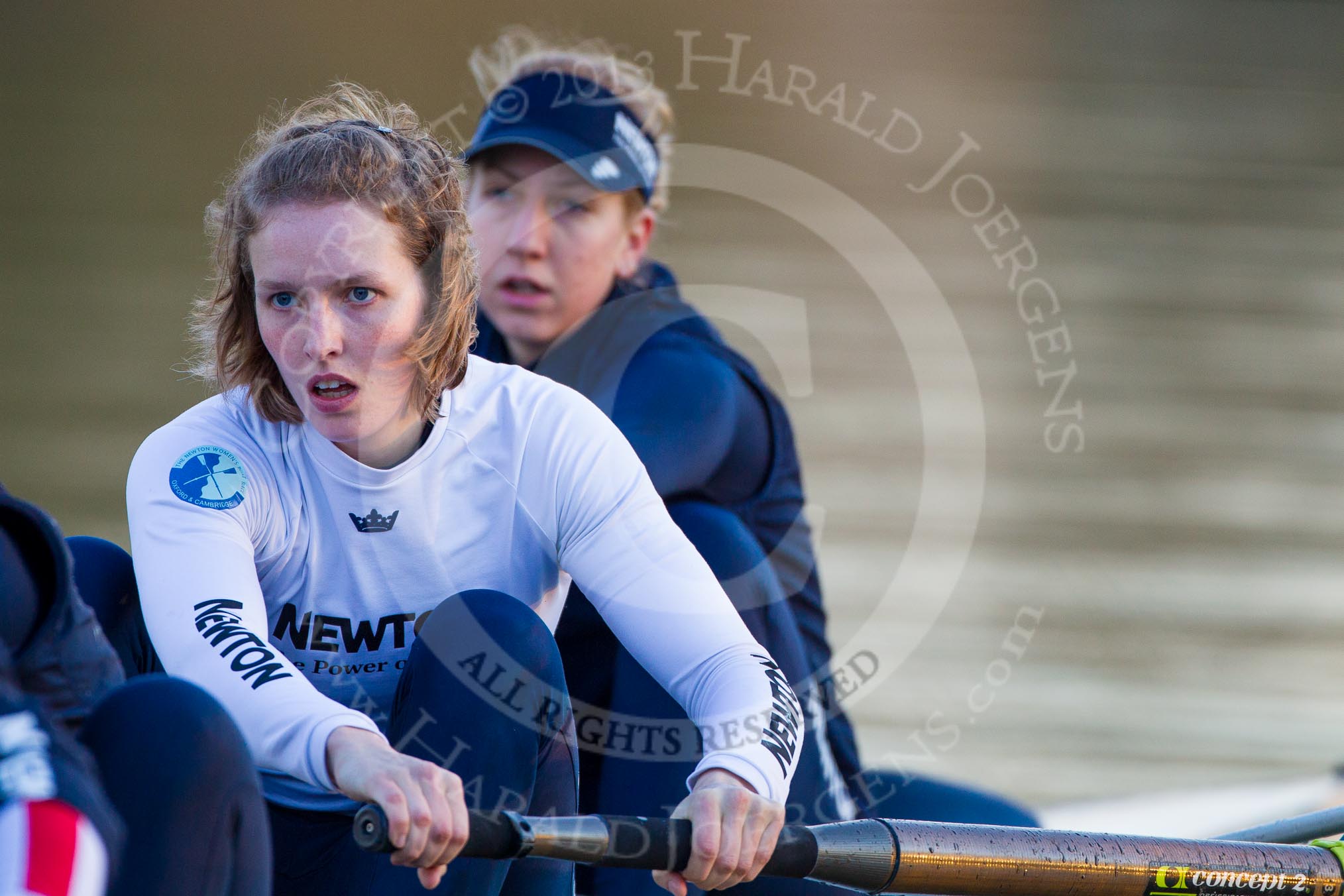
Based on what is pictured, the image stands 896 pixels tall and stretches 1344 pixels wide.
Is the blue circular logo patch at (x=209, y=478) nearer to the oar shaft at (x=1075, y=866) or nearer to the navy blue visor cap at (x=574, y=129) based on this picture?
the oar shaft at (x=1075, y=866)

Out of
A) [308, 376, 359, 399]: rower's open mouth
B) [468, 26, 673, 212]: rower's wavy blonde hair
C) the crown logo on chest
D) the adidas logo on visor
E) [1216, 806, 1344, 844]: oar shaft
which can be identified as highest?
[468, 26, 673, 212]: rower's wavy blonde hair

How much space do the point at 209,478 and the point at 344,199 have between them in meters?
0.26

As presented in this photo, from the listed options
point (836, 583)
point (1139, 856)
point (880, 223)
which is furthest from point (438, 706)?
point (880, 223)

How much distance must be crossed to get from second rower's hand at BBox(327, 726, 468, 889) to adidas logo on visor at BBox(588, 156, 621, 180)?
1231 millimetres

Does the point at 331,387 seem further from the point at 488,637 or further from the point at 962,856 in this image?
the point at 962,856

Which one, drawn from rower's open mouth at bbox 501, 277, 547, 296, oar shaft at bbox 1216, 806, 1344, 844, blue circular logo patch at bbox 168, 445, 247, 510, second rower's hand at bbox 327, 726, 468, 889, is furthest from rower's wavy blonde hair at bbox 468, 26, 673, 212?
second rower's hand at bbox 327, 726, 468, 889

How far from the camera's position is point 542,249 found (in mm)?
2131

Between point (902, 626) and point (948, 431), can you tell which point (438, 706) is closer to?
point (902, 626)

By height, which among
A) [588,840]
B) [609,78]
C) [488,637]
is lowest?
[588,840]

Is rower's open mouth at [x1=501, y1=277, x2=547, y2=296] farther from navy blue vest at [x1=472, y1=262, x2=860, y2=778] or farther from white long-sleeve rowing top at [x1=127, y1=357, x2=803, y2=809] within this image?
white long-sleeve rowing top at [x1=127, y1=357, x2=803, y2=809]

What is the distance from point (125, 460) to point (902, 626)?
2.13 meters

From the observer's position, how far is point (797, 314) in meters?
4.37

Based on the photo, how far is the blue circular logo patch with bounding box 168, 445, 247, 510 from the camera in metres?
1.24

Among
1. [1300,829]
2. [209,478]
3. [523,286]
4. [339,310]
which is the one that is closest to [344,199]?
[339,310]
